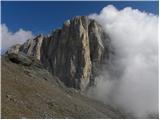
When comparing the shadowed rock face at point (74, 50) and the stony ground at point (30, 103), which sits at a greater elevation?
the shadowed rock face at point (74, 50)

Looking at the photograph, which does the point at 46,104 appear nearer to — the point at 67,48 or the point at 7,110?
the point at 7,110

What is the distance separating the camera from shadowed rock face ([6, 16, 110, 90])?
7047 inches

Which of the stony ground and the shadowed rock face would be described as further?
the shadowed rock face

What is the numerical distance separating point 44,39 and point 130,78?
48365 mm

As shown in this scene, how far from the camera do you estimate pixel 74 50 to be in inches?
7367

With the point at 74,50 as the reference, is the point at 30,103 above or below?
below

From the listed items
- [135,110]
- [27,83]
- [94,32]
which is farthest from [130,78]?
[27,83]

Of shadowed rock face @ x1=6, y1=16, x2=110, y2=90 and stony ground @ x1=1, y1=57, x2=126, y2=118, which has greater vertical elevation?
shadowed rock face @ x1=6, y1=16, x2=110, y2=90

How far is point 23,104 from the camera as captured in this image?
4191 centimetres

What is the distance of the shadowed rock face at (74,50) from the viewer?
17900 cm

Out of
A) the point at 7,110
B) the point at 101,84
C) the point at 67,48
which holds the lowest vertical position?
the point at 7,110

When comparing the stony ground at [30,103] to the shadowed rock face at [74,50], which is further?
the shadowed rock face at [74,50]

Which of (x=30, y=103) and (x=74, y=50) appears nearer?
(x=30, y=103)

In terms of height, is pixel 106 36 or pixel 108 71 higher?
pixel 106 36
